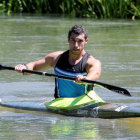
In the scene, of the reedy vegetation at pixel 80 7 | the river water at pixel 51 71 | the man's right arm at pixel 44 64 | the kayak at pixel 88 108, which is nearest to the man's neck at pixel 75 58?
the man's right arm at pixel 44 64

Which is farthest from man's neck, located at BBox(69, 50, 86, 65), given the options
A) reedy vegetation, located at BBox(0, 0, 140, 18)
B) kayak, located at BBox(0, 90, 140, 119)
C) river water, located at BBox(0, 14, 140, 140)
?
reedy vegetation, located at BBox(0, 0, 140, 18)

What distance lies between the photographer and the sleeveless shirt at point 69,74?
7297mm

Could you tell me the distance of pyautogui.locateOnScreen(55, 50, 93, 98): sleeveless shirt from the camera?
7.30 meters

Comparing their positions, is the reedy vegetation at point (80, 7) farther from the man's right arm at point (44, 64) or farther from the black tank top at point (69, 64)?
the black tank top at point (69, 64)

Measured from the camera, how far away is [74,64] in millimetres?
7328

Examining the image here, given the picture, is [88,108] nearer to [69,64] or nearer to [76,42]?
[69,64]

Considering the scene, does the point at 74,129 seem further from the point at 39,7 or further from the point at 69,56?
the point at 39,7

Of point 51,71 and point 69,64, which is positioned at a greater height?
point 69,64

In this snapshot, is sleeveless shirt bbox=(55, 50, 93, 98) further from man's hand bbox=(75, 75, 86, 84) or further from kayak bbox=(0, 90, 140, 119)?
man's hand bbox=(75, 75, 86, 84)

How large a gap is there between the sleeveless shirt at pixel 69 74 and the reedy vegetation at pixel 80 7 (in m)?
12.4

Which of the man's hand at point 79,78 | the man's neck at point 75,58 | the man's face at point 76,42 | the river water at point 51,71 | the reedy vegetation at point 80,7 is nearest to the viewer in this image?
the river water at point 51,71

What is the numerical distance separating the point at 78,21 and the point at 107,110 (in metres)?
13.2

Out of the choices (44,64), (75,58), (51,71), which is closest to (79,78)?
(75,58)

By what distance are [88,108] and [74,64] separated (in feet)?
1.90
